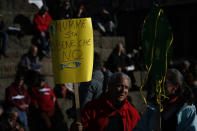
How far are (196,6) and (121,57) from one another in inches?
352

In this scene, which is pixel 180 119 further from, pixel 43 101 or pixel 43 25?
pixel 43 25

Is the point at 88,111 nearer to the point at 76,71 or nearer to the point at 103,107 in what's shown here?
the point at 103,107

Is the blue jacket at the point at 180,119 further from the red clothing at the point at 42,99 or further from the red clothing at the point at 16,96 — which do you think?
the red clothing at the point at 42,99

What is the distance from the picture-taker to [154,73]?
3359 mm

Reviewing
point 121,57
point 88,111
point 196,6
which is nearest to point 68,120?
point 121,57

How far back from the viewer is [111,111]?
10.9 ft

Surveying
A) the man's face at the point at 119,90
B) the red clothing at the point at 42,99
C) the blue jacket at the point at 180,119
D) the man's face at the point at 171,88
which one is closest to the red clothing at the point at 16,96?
the red clothing at the point at 42,99

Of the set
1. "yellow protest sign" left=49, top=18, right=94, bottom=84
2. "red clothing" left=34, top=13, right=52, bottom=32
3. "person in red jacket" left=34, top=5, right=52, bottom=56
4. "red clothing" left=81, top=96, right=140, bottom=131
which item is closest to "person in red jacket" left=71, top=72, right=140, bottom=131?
"red clothing" left=81, top=96, right=140, bottom=131

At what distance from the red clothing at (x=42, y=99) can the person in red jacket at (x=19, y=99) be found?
7.6 inches

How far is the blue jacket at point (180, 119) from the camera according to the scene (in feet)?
10.0

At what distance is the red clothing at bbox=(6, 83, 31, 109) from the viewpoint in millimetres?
6402

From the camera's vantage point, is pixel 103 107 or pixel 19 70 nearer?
pixel 103 107

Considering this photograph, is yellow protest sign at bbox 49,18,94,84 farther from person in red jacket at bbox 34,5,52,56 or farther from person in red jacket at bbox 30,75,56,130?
person in red jacket at bbox 34,5,52,56

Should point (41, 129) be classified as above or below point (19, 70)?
below
